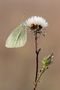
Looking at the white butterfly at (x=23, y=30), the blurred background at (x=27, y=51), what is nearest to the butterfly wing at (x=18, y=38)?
the white butterfly at (x=23, y=30)

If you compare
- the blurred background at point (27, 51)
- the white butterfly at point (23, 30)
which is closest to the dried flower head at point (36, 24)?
the white butterfly at point (23, 30)

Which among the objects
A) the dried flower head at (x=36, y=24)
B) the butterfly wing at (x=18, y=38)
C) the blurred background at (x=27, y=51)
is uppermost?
the dried flower head at (x=36, y=24)

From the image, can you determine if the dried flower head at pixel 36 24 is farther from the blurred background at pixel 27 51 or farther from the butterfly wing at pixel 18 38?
the blurred background at pixel 27 51

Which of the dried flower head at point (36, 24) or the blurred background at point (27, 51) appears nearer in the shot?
the dried flower head at point (36, 24)

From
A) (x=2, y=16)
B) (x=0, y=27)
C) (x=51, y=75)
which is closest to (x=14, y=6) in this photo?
(x=2, y=16)

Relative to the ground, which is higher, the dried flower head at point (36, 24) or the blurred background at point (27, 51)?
the dried flower head at point (36, 24)

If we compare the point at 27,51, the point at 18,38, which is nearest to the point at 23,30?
the point at 18,38

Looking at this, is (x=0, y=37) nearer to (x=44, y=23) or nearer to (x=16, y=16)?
(x=16, y=16)
